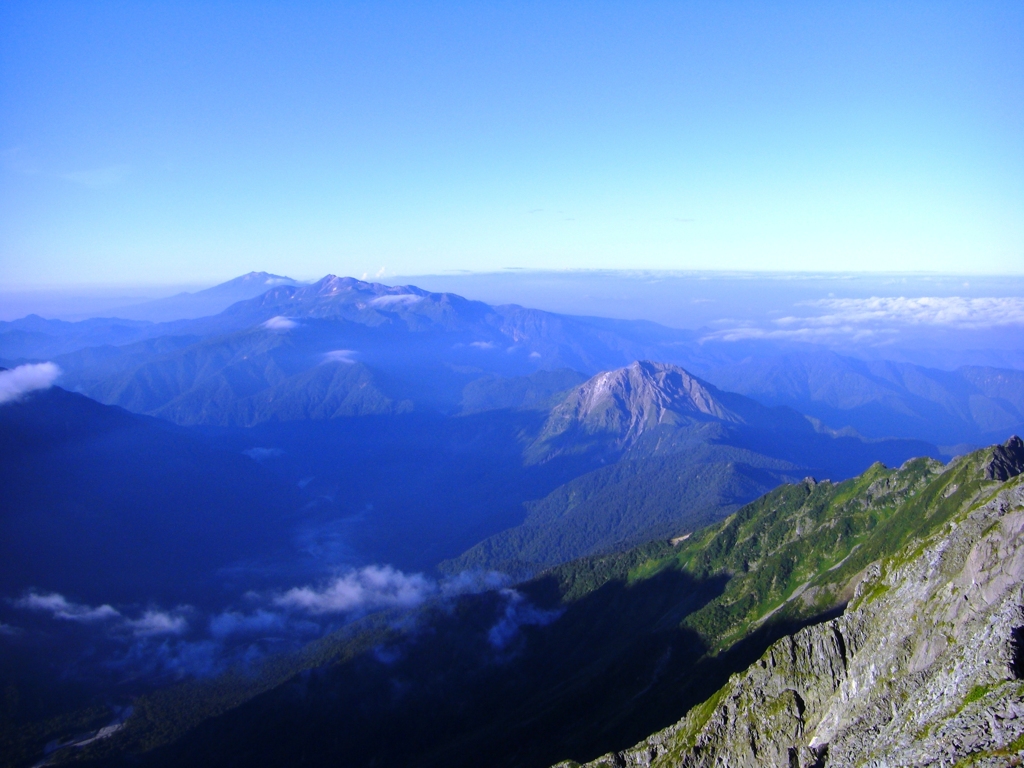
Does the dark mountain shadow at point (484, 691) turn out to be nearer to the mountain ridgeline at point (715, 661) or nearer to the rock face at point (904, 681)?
the mountain ridgeline at point (715, 661)

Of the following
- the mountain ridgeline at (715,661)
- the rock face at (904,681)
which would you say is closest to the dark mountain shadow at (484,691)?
the mountain ridgeline at (715,661)

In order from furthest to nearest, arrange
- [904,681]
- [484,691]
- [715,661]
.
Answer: [484,691], [715,661], [904,681]

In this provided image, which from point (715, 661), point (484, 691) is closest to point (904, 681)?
point (715, 661)

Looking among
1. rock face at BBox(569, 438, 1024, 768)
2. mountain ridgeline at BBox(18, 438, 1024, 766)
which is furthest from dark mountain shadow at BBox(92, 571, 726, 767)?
rock face at BBox(569, 438, 1024, 768)

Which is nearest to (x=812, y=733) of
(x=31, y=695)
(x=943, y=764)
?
(x=943, y=764)

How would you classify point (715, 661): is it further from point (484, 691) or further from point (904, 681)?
point (904, 681)

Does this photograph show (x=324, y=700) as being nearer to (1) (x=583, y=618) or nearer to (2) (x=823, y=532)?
(1) (x=583, y=618)

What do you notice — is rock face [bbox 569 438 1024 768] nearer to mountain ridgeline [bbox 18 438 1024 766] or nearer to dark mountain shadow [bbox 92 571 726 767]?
mountain ridgeline [bbox 18 438 1024 766]
